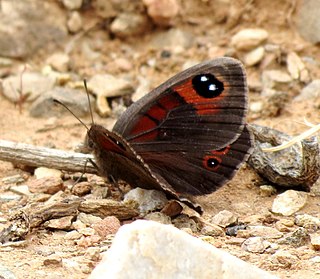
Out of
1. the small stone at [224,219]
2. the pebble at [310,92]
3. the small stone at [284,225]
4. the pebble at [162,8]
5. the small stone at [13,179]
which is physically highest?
the pebble at [162,8]

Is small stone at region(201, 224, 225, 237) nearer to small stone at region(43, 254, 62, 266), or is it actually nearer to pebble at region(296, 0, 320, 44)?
small stone at region(43, 254, 62, 266)

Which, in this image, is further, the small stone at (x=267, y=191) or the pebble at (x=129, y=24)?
the pebble at (x=129, y=24)

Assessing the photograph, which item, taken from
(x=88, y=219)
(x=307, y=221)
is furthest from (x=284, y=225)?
(x=88, y=219)

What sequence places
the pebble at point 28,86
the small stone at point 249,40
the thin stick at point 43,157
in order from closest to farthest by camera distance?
1. the thin stick at point 43,157
2. the pebble at point 28,86
3. the small stone at point 249,40

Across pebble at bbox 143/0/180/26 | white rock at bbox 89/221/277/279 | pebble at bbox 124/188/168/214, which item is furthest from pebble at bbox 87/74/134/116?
white rock at bbox 89/221/277/279

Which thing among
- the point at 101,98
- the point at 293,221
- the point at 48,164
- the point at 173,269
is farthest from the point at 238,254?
the point at 101,98

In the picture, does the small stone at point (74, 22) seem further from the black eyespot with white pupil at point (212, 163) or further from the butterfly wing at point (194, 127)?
the black eyespot with white pupil at point (212, 163)

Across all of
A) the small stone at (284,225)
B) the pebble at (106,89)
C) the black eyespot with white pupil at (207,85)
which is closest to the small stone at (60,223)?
the black eyespot with white pupil at (207,85)
